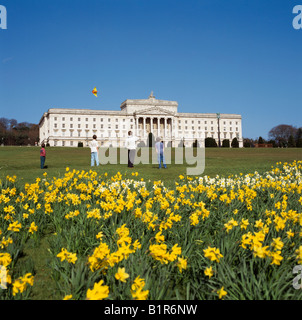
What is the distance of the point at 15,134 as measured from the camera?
8650 centimetres

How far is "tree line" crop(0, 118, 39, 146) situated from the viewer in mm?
83963

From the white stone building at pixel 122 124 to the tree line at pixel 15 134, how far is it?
5.71m

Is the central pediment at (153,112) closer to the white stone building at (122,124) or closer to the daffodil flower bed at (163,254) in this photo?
the white stone building at (122,124)

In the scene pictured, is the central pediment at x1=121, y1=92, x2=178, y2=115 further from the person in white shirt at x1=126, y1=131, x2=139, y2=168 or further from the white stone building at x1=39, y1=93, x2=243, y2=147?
the person in white shirt at x1=126, y1=131, x2=139, y2=168

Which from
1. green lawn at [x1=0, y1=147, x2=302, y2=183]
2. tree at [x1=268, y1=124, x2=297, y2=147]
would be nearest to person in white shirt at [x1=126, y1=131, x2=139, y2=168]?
green lawn at [x1=0, y1=147, x2=302, y2=183]

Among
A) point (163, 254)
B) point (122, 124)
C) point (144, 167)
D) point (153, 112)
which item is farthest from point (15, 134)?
point (163, 254)

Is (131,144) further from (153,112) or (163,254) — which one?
(153,112)

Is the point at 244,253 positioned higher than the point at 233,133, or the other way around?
the point at 233,133

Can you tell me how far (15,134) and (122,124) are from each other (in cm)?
3117

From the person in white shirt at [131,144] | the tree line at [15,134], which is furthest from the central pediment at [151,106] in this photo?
the person in white shirt at [131,144]

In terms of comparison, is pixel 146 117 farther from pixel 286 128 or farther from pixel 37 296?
pixel 37 296
